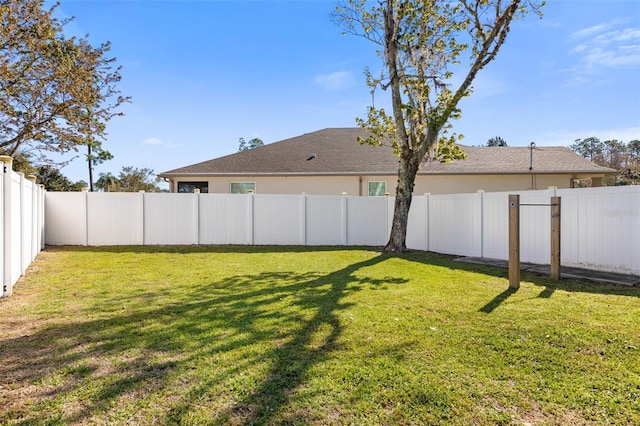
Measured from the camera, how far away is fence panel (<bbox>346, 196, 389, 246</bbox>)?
12203mm

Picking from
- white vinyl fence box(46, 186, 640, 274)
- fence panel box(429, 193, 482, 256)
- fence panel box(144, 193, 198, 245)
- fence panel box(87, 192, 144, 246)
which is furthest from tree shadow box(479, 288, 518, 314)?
fence panel box(87, 192, 144, 246)

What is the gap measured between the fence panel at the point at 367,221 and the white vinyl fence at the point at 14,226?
27.5 ft

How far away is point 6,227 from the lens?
510 cm

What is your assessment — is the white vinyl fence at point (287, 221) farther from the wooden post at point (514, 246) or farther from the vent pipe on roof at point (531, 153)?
the vent pipe on roof at point (531, 153)

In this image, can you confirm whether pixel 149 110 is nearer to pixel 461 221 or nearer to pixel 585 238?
pixel 461 221

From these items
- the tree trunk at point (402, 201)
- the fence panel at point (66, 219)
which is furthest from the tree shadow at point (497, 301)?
the fence panel at point (66, 219)

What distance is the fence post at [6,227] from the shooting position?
5000 mm

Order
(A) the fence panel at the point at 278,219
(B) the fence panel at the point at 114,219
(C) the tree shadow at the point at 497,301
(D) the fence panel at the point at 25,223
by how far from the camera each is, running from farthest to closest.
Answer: (A) the fence panel at the point at 278,219
(B) the fence panel at the point at 114,219
(D) the fence panel at the point at 25,223
(C) the tree shadow at the point at 497,301

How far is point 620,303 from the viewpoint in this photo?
474 centimetres

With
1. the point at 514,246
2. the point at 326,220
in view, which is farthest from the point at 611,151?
the point at 514,246

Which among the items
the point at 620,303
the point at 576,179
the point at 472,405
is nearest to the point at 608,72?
the point at 576,179

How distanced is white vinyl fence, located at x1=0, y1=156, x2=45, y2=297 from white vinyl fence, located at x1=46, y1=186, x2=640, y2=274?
10.7 ft

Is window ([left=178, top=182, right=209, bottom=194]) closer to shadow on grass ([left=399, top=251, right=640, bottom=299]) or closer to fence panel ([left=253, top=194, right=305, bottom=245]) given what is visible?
fence panel ([left=253, top=194, right=305, bottom=245])

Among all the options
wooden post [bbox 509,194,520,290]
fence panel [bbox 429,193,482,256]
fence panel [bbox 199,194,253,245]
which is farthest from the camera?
fence panel [bbox 199,194,253,245]
